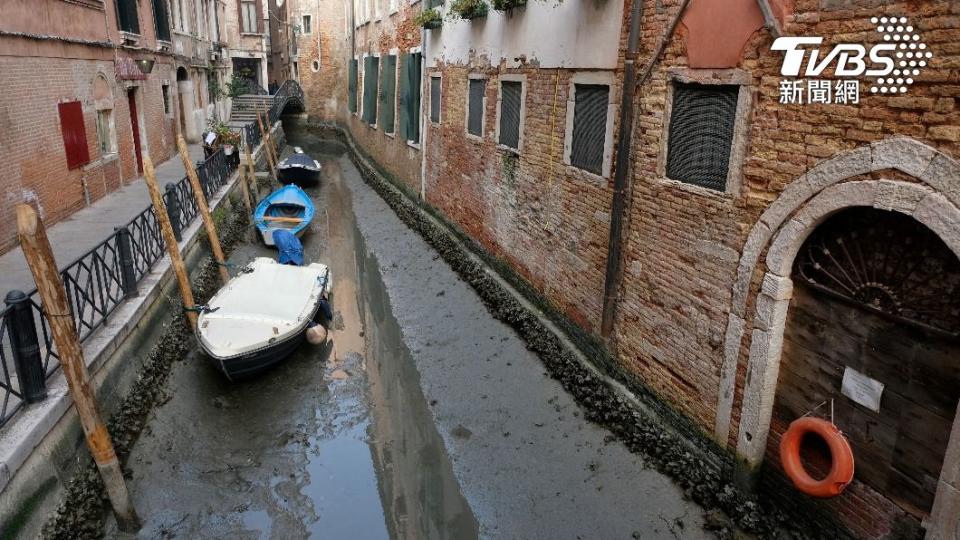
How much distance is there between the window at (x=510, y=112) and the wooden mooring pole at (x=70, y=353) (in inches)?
223

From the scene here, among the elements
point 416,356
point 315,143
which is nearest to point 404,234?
point 416,356

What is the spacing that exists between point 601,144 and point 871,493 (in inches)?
153

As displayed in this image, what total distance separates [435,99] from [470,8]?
10.6 feet

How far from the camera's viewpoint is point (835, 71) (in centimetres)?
379

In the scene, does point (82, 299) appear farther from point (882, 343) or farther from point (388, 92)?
point (388, 92)

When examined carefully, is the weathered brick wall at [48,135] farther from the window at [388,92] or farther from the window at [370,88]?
the window at [370,88]

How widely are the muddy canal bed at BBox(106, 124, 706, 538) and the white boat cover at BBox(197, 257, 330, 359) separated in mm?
637

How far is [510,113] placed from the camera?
8836 millimetres

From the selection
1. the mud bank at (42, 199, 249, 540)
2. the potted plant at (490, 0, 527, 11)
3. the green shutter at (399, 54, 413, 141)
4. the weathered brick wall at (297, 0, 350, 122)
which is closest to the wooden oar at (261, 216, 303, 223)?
the mud bank at (42, 199, 249, 540)

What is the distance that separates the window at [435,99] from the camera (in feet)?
41.7

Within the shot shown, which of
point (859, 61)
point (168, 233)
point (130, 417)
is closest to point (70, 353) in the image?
point (130, 417)

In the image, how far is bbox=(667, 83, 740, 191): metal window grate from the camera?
187 inches

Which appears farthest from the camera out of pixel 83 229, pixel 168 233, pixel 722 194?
pixel 83 229

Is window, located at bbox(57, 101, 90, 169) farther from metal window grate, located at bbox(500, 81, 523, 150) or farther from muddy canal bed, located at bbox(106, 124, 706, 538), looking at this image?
metal window grate, located at bbox(500, 81, 523, 150)
